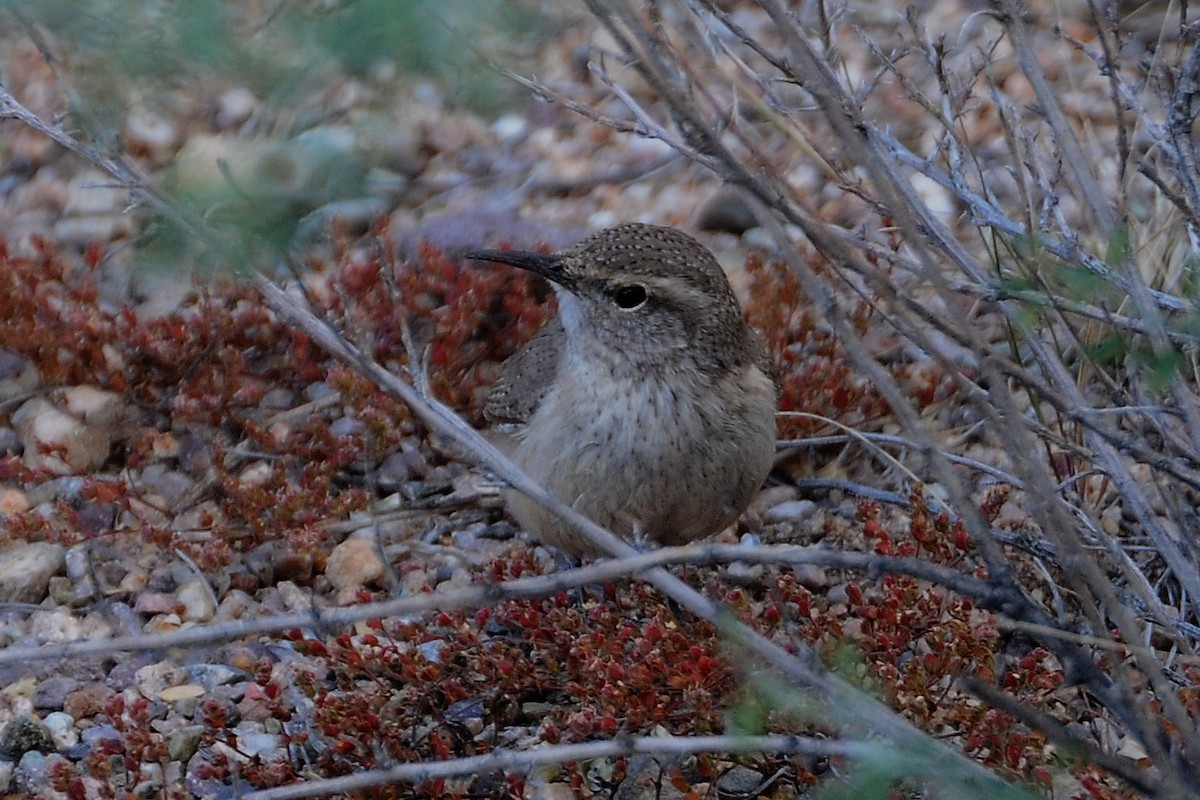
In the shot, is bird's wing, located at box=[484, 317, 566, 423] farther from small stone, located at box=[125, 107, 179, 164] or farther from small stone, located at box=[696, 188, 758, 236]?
small stone, located at box=[125, 107, 179, 164]

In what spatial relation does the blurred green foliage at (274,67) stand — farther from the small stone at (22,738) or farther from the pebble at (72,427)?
the pebble at (72,427)

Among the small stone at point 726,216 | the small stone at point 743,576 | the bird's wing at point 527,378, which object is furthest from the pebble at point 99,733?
the small stone at point 726,216

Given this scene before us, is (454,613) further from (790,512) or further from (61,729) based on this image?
(790,512)

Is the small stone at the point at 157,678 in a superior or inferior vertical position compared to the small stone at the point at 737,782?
inferior

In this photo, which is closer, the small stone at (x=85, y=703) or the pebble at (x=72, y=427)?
the small stone at (x=85, y=703)

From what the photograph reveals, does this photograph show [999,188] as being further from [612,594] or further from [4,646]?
[4,646]

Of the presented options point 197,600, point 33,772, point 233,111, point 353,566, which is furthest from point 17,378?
point 33,772

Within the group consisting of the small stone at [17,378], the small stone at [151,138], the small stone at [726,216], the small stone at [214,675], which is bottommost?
the small stone at [214,675]
